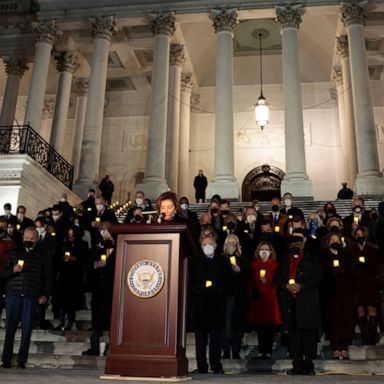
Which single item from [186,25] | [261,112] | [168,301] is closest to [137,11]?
[186,25]

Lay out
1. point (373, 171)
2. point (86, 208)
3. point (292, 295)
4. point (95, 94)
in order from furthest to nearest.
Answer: point (95, 94), point (373, 171), point (86, 208), point (292, 295)

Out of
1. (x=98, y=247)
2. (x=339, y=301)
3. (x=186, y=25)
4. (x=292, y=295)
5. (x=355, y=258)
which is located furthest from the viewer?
(x=186, y=25)

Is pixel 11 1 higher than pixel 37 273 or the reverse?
higher

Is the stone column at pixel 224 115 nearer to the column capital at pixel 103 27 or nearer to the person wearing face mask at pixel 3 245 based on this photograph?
the column capital at pixel 103 27

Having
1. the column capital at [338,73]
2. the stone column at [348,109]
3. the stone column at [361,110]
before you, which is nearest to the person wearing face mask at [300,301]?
the stone column at [361,110]

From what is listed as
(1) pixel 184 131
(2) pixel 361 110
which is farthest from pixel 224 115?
(1) pixel 184 131

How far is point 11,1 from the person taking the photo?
2262 cm

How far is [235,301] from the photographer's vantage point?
22.2 feet

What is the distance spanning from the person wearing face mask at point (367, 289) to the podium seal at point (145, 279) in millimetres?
3800

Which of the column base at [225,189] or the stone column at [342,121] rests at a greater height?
the stone column at [342,121]

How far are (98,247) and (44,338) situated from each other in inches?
63.7

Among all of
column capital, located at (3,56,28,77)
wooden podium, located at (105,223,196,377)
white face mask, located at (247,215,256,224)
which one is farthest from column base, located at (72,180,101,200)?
wooden podium, located at (105,223,196,377)

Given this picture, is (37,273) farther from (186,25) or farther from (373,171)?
(186,25)

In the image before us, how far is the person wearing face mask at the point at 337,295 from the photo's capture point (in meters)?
6.69
